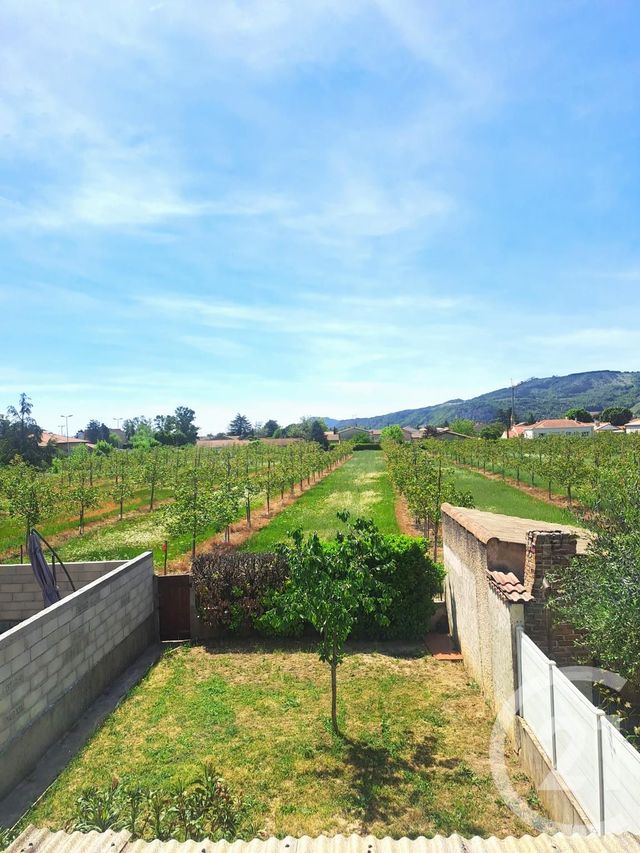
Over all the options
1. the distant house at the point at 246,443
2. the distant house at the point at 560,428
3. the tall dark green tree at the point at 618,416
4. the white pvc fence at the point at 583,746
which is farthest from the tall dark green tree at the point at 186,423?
the white pvc fence at the point at 583,746

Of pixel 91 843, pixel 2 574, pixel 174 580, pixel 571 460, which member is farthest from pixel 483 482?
pixel 91 843

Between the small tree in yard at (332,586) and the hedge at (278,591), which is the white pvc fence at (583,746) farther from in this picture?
the hedge at (278,591)

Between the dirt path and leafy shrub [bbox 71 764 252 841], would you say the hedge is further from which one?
the dirt path

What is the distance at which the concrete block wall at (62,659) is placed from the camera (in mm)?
6797

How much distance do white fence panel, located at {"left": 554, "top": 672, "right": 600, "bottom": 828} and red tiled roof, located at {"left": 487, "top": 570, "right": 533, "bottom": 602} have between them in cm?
147

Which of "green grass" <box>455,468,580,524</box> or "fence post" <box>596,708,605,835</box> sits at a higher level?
"fence post" <box>596,708,605,835</box>

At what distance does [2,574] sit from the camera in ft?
39.2

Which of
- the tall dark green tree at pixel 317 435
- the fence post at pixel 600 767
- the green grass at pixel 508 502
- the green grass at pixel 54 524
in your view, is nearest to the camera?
the fence post at pixel 600 767

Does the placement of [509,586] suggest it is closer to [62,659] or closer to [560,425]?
[62,659]

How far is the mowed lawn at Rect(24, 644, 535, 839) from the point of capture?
5969 mm

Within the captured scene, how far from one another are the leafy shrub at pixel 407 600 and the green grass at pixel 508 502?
1179 cm

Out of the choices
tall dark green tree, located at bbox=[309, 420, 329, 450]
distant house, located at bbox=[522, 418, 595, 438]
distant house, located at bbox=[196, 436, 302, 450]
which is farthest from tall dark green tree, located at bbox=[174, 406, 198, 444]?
distant house, located at bbox=[522, 418, 595, 438]

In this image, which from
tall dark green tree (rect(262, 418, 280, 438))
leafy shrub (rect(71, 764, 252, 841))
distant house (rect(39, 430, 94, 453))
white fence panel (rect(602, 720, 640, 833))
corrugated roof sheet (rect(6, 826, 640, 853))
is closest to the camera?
corrugated roof sheet (rect(6, 826, 640, 853))

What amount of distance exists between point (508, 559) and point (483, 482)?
34570 millimetres
